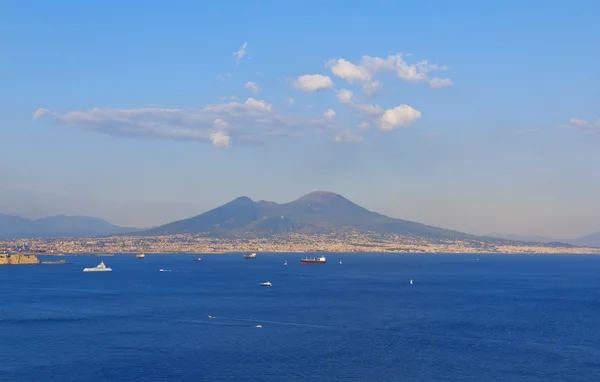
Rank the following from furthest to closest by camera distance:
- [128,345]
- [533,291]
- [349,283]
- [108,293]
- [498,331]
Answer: [349,283] < [533,291] < [108,293] < [498,331] < [128,345]

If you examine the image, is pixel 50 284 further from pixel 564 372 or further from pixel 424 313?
pixel 564 372

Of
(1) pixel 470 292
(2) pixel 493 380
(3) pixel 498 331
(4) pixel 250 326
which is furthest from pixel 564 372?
(1) pixel 470 292

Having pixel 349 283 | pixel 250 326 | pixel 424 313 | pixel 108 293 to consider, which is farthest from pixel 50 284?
pixel 424 313

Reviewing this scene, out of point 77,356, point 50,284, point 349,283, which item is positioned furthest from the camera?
point 349,283

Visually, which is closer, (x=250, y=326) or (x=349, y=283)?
(x=250, y=326)

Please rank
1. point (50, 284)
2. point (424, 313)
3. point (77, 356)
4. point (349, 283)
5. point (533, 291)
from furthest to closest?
point (349, 283) → point (50, 284) → point (533, 291) → point (424, 313) → point (77, 356)

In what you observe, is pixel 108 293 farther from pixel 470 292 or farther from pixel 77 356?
pixel 470 292
